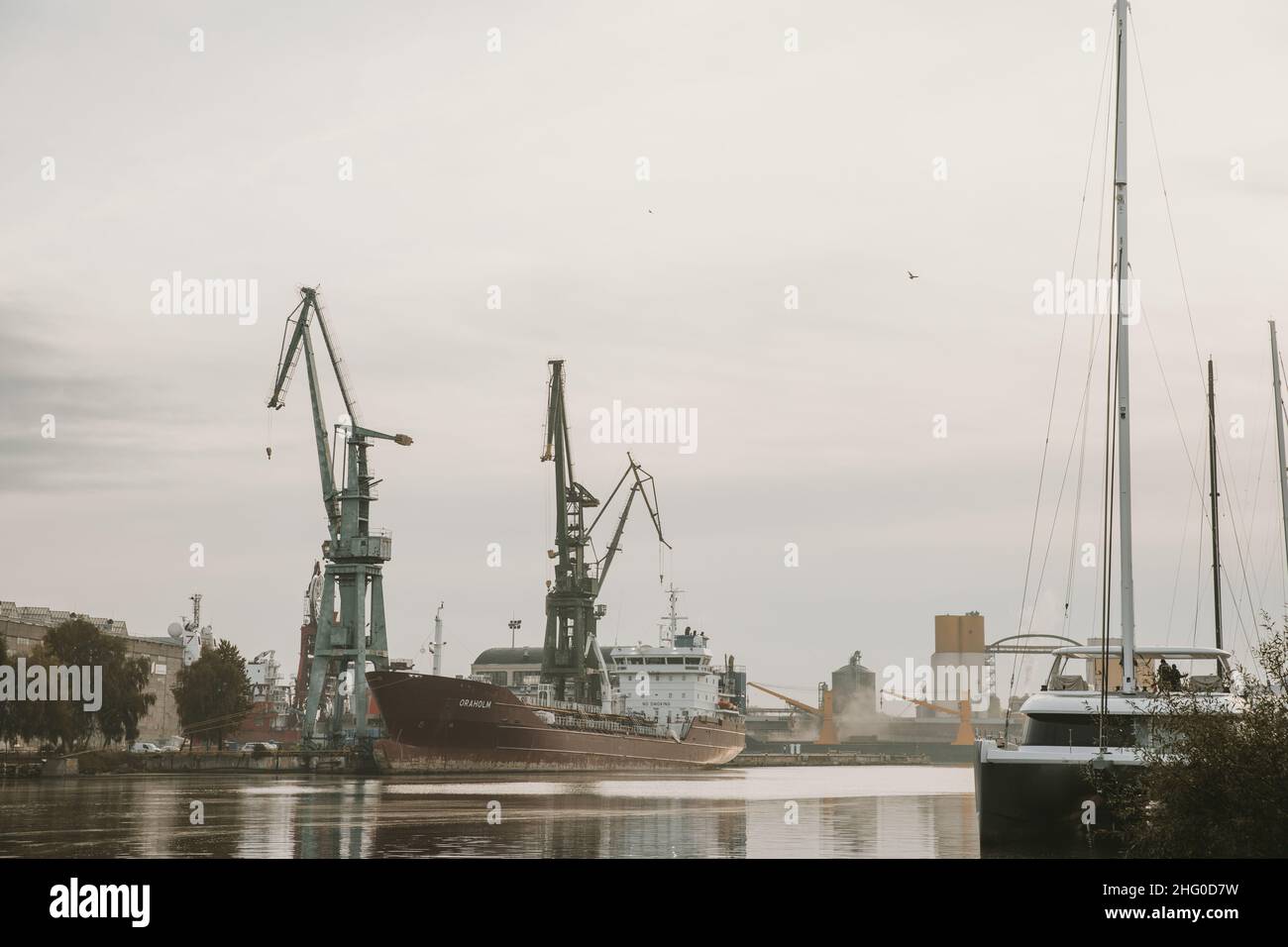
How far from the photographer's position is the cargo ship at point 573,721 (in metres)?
86.8

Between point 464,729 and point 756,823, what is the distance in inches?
1873

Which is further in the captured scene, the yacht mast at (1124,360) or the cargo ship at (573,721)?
the cargo ship at (573,721)

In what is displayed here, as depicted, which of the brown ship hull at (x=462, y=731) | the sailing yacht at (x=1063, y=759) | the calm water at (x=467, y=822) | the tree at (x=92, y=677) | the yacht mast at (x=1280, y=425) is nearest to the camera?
the sailing yacht at (x=1063, y=759)

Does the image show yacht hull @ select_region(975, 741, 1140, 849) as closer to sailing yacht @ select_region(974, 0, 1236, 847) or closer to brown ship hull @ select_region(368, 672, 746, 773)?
sailing yacht @ select_region(974, 0, 1236, 847)

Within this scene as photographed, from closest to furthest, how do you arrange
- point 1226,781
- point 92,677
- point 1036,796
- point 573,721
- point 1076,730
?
point 1226,781
point 1036,796
point 1076,730
point 92,677
point 573,721

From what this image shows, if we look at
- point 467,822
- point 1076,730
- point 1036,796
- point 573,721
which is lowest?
point 573,721

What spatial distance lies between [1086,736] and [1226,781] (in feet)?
23.0

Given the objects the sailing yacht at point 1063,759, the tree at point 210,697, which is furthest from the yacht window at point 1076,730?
the tree at point 210,697

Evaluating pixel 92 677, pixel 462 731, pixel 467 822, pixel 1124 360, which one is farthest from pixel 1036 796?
pixel 92 677

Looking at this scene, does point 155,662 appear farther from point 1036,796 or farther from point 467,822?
point 1036,796

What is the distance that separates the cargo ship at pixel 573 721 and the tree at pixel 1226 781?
215 ft

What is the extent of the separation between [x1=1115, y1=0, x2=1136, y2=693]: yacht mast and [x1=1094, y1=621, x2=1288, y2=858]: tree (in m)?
6.05

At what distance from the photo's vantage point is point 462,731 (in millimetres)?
88375

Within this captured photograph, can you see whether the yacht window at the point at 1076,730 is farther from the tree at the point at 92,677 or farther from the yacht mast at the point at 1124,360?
the tree at the point at 92,677
